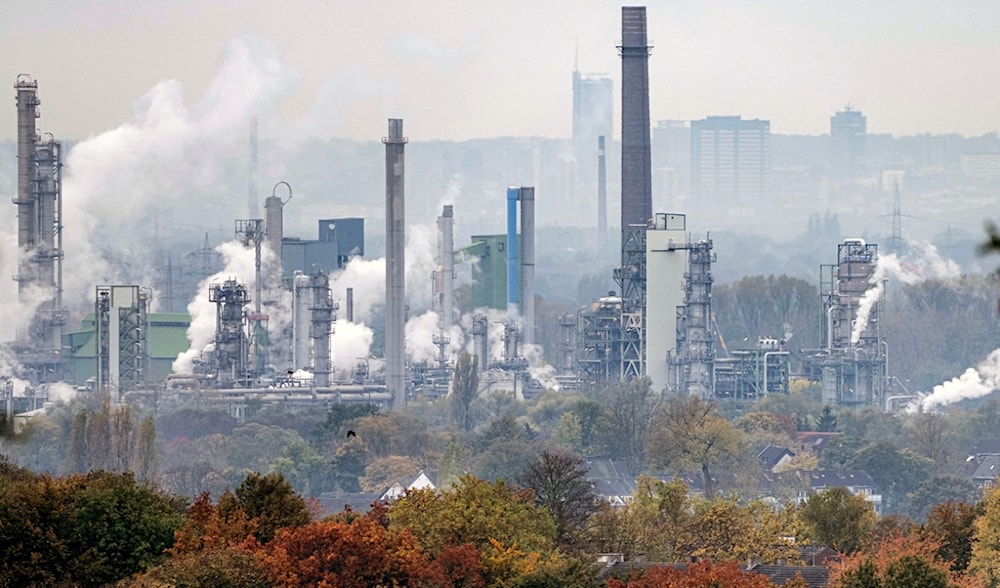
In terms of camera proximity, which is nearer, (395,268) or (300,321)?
(395,268)

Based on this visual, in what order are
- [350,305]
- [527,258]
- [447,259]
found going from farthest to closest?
1. [350,305]
2. [447,259]
3. [527,258]

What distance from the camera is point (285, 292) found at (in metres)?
113

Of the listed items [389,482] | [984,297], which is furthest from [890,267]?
[389,482]

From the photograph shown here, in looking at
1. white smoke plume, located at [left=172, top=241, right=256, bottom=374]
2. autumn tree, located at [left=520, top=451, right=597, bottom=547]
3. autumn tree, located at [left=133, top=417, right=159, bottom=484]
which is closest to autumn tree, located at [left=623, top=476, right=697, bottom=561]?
autumn tree, located at [left=520, top=451, right=597, bottom=547]

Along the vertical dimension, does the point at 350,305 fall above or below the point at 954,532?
above

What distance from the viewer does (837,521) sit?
2013 inches

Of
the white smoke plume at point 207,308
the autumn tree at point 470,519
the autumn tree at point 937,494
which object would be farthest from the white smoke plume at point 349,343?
the autumn tree at point 470,519

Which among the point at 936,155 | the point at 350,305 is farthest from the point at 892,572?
the point at 936,155

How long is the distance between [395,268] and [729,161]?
3905 inches

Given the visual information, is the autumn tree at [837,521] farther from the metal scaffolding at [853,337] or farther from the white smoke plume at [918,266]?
the white smoke plume at [918,266]

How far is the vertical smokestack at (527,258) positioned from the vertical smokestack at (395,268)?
601 inches

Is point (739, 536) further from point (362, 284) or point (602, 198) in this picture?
point (602, 198)

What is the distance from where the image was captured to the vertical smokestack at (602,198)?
629 ft

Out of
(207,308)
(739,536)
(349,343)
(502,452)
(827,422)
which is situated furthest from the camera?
(349,343)
